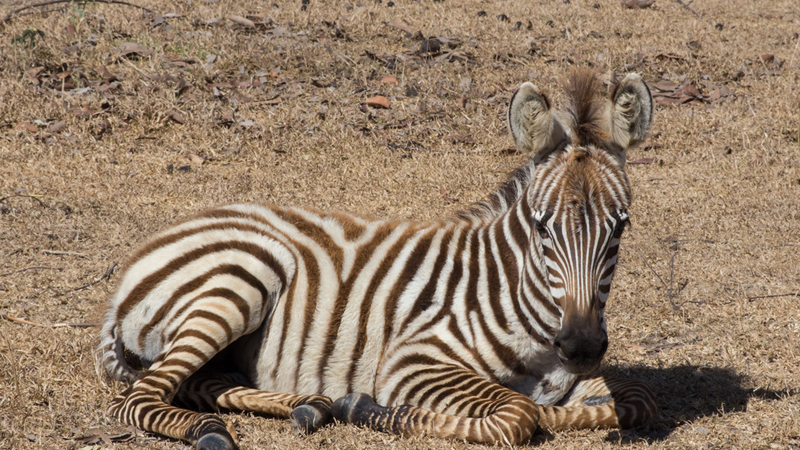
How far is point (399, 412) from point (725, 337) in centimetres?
300

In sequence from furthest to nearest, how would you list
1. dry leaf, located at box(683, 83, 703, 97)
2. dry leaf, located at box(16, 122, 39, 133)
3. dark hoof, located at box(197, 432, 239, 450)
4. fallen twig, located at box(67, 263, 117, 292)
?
dry leaf, located at box(683, 83, 703, 97) < dry leaf, located at box(16, 122, 39, 133) < fallen twig, located at box(67, 263, 117, 292) < dark hoof, located at box(197, 432, 239, 450)

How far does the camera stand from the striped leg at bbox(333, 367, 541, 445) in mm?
4301

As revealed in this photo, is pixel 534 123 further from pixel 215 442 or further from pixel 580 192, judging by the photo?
pixel 215 442

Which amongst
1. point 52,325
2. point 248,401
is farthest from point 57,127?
point 248,401

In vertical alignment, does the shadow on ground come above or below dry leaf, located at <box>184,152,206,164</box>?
below

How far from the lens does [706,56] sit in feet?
40.5

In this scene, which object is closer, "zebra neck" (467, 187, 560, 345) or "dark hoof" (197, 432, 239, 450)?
"dark hoof" (197, 432, 239, 450)

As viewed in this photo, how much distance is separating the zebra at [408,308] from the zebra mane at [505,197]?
0.05ft

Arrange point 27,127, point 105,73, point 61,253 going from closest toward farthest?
point 61,253
point 27,127
point 105,73

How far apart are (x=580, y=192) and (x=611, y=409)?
1.42 metres

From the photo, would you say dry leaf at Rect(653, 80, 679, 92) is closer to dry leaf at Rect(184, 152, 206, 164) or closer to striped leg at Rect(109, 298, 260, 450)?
dry leaf at Rect(184, 152, 206, 164)

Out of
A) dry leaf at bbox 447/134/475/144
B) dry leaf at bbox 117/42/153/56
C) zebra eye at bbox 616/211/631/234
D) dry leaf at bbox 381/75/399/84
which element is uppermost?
dry leaf at bbox 381/75/399/84

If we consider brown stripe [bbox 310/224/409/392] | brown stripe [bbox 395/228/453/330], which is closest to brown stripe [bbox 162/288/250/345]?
brown stripe [bbox 310/224/409/392]

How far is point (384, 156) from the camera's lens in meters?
9.51
